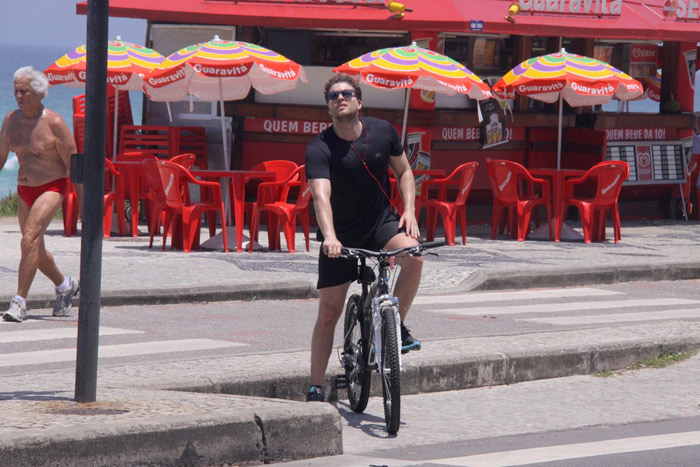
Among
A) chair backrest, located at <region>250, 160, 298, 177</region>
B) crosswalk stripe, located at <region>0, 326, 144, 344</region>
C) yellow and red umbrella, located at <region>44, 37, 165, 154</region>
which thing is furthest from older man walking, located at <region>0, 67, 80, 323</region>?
yellow and red umbrella, located at <region>44, 37, 165, 154</region>

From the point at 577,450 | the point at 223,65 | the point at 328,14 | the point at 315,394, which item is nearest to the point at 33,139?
the point at 315,394

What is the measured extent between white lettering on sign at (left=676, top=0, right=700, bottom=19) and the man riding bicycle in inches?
532

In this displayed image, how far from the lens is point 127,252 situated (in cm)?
1408

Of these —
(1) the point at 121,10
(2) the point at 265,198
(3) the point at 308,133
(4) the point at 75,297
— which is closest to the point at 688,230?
(3) the point at 308,133

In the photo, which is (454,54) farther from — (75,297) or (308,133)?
(75,297)

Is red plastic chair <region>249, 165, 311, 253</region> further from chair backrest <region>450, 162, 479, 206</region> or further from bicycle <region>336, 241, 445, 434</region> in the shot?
bicycle <region>336, 241, 445, 434</region>

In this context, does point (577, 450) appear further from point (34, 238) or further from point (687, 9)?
point (687, 9)

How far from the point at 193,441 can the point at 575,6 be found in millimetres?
13624

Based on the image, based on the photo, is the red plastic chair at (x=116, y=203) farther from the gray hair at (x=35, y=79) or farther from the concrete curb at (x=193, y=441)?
the concrete curb at (x=193, y=441)

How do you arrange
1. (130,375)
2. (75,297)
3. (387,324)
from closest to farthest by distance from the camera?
(387,324) < (130,375) < (75,297)

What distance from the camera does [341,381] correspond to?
7312 millimetres

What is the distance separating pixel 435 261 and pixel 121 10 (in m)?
5.48

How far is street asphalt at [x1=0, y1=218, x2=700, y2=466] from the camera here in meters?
5.76

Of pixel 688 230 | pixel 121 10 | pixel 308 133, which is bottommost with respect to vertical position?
pixel 688 230
